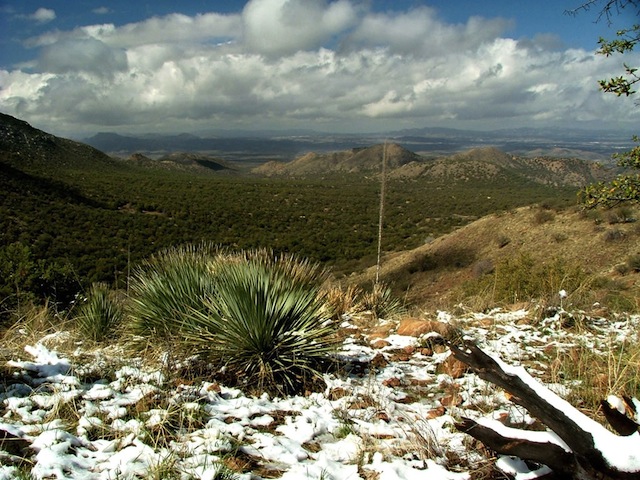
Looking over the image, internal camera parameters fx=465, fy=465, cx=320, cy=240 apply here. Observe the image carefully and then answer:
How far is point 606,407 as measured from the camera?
7.47 feet

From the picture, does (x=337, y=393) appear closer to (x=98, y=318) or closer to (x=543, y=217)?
(x=98, y=318)

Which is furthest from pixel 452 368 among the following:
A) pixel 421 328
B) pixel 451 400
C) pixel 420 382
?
pixel 421 328

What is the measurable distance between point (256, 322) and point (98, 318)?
321cm

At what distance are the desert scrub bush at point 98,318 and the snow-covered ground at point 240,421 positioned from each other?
52.4 inches

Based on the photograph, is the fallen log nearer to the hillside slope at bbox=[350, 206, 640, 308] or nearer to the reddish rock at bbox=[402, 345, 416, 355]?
the reddish rock at bbox=[402, 345, 416, 355]

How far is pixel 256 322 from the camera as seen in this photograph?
14.2ft

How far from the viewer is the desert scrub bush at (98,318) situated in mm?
6274

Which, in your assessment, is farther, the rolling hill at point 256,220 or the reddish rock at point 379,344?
the rolling hill at point 256,220

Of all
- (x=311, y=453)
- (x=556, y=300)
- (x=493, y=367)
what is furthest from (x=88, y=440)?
(x=556, y=300)

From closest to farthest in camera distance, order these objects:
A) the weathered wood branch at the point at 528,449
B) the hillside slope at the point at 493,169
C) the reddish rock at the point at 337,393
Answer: the weathered wood branch at the point at 528,449, the reddish rock at the point at 337,393, the hillside slope at the point at 493,169

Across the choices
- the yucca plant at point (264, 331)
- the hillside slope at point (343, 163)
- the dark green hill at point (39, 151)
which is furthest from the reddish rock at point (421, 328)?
the hillside slope at point (343, 163)

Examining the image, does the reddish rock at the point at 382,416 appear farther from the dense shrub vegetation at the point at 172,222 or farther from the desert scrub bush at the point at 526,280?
the dense shrub vegetation at the point at 172,222

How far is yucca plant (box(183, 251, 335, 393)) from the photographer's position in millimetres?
4305

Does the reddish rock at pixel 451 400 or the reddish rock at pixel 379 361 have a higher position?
the reddish rock at pixel 451 400
